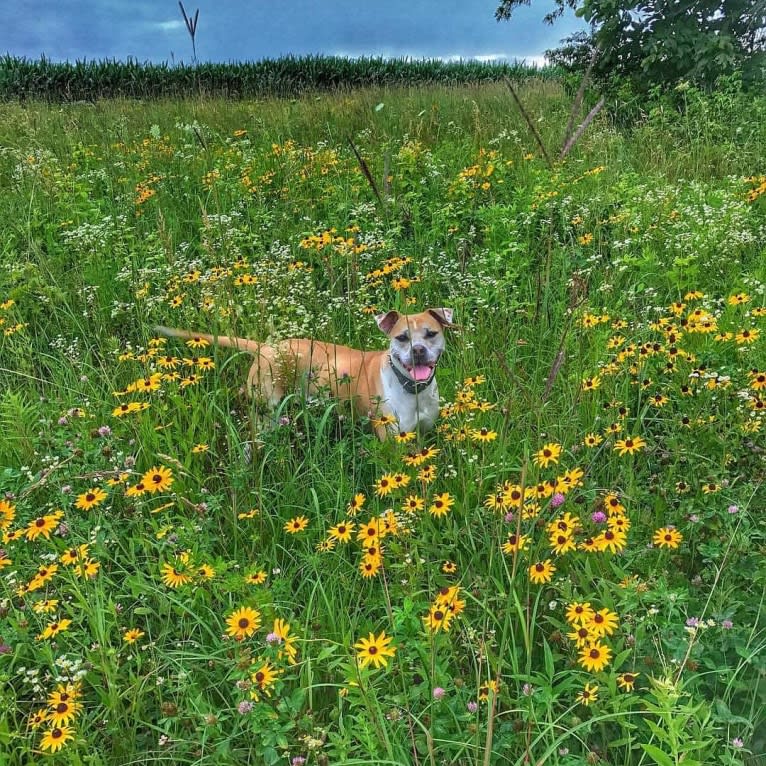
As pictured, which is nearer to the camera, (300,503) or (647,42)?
(300,503)

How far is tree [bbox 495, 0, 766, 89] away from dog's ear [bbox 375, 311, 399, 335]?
7054mm

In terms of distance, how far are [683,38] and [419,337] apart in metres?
8.14

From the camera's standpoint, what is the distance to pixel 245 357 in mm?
3732

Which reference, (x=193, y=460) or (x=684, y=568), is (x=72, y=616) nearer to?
(x=193, y=460)

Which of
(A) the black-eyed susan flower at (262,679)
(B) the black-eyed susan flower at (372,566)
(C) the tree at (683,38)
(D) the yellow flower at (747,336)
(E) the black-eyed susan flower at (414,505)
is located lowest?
(A) the black-eyed susan flower at (262,679)

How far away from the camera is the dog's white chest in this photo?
3330 mm

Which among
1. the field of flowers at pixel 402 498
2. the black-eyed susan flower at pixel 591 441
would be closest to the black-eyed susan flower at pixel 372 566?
the field of flowers at pixel 402 498

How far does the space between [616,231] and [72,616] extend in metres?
4.08

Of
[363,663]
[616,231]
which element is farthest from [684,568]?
[616,231]

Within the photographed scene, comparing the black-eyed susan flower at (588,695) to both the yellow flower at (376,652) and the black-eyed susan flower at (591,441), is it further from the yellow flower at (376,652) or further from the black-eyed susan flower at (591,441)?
the black-eyed susan flower at (591,441)

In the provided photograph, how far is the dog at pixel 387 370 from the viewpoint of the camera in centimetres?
316

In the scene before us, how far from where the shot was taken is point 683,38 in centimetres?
852

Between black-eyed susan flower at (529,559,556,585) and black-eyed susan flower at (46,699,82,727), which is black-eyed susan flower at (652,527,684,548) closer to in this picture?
black-eyed susan flower at (529,559,556,585)

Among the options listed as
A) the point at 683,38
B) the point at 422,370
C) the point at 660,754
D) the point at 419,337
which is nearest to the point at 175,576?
the point at 660,754
